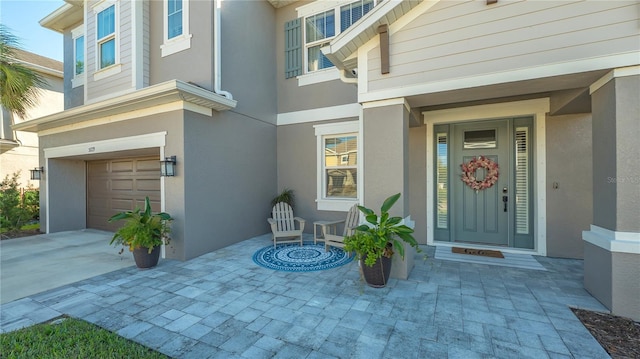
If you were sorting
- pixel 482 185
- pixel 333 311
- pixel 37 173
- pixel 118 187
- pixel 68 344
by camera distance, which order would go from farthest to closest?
pixel 37 173 < pixel 118 187 < pixel 482 185 < pixel 333 311 < pixel 68 344

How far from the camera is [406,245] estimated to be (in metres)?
3.79

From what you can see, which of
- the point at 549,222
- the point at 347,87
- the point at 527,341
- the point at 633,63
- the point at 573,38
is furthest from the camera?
the point at 347,87

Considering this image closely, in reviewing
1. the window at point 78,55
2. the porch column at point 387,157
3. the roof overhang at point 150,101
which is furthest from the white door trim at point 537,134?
the window at point 78,55

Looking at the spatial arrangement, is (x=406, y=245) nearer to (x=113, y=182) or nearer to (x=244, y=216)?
(x=244, y=216)

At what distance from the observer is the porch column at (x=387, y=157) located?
363 cm

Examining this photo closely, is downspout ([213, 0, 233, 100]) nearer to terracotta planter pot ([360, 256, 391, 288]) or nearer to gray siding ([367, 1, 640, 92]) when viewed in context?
gray siding ([367, 1, 640, 92])

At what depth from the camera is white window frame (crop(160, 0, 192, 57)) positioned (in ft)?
17.2

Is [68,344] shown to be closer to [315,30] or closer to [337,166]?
[337,166]

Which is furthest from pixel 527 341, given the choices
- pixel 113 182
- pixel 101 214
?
pixel 101 214

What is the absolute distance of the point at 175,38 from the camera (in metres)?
5.37

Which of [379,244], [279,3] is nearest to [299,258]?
[379,244]

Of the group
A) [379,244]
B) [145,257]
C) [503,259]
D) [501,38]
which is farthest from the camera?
[503,259]

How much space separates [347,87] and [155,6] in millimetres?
4631

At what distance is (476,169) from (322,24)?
4977 mm
